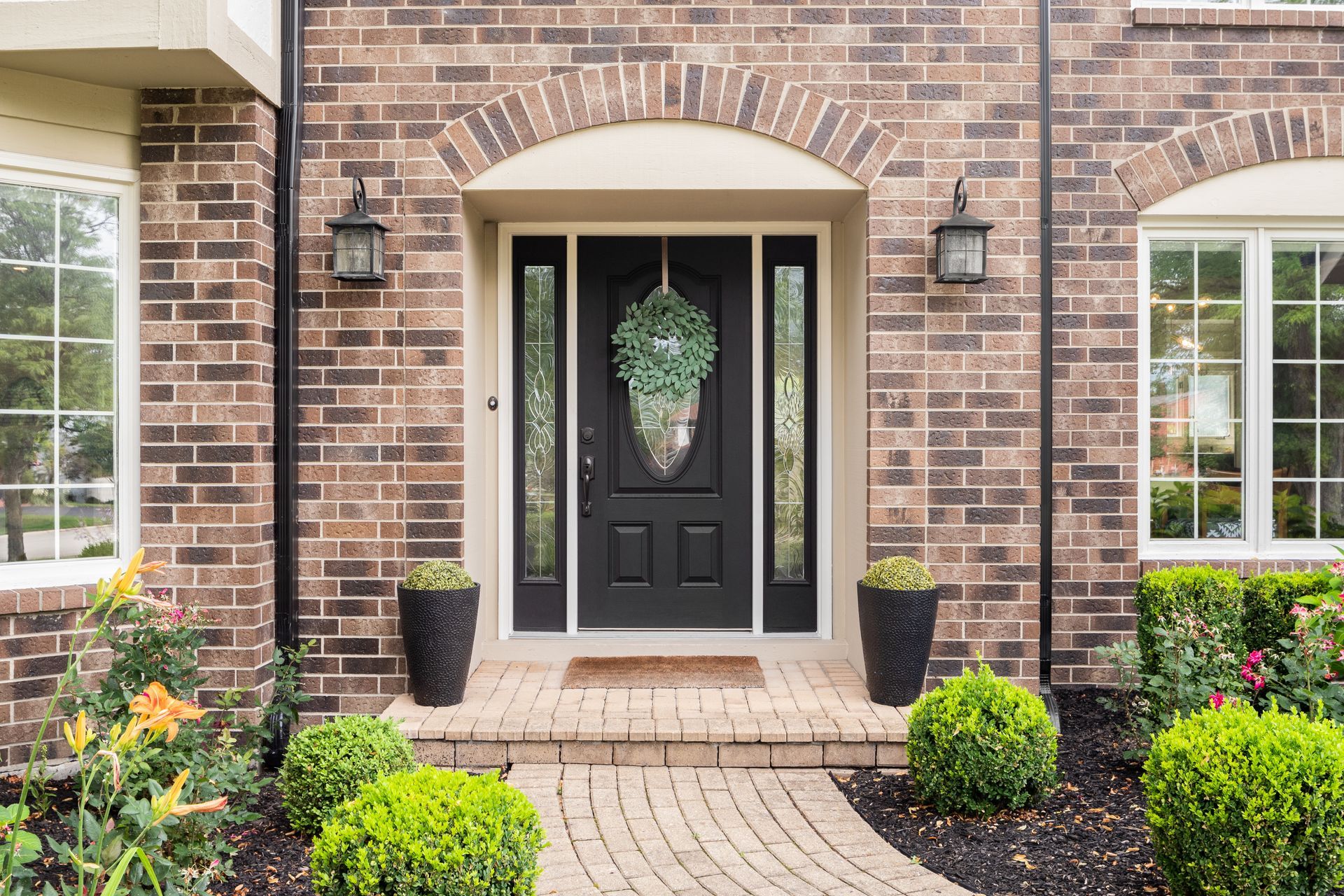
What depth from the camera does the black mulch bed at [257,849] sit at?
2867mm

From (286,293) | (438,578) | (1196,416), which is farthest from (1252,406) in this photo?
(286,293)

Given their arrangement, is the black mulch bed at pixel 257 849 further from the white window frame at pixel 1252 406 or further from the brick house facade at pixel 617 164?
the white window frame at pixel 1252 406

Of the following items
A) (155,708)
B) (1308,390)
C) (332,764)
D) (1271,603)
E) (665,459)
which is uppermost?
(1308,390)

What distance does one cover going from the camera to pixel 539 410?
510 centimetres

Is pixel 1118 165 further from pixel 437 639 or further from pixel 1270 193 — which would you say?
pixel 437 639

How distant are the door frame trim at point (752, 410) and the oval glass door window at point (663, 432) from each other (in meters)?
0.35

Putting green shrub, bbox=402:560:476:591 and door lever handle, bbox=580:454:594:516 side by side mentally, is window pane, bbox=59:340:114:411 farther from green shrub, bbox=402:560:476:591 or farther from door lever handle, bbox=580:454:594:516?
door lever handle, bbox=580:454:594:516

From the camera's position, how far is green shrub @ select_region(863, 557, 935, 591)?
4.05 metres

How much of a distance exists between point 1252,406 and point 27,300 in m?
6.02

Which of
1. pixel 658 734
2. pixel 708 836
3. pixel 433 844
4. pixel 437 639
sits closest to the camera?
pixel 433 844

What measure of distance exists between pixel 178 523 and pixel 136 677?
99 cm

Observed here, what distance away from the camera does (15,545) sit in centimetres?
395

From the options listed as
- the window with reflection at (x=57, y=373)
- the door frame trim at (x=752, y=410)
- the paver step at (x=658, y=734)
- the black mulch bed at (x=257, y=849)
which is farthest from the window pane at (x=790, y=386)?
the window with reflection at (x=57, y=373)

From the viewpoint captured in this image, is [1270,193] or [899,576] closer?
[899,576]
